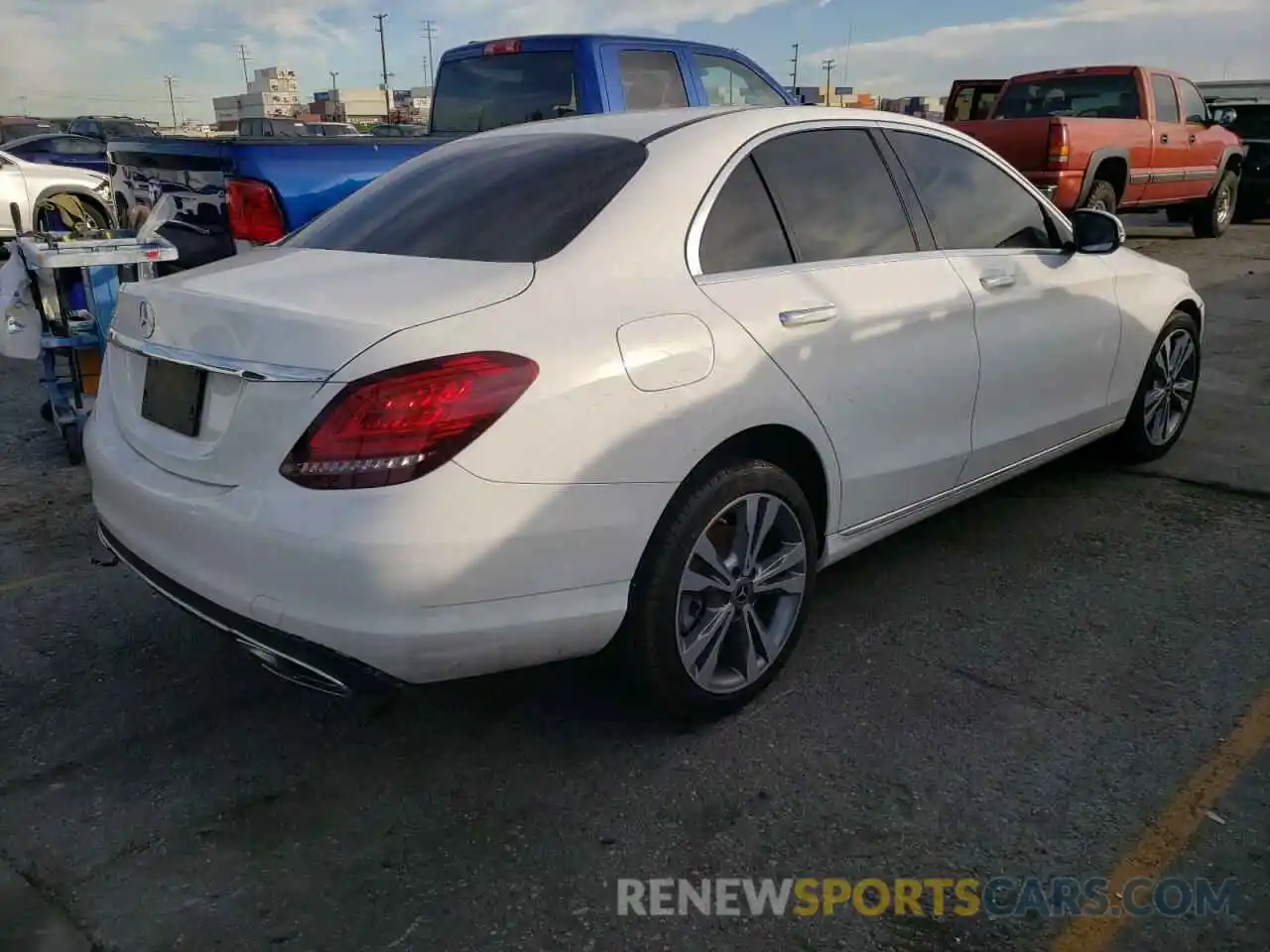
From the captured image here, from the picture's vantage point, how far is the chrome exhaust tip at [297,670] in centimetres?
240

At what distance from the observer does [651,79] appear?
6.73 meters

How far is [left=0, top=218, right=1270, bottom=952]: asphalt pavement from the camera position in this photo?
2295 mm

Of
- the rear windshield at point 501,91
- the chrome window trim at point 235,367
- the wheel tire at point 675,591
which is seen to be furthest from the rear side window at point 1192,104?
the chrome window trim at point 235,367

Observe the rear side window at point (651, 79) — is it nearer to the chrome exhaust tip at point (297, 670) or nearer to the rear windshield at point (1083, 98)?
the chrome exhaust tip at point (297, 670)

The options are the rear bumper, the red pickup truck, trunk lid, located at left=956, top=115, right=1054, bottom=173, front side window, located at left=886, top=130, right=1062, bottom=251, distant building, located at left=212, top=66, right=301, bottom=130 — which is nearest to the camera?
the rear bumper

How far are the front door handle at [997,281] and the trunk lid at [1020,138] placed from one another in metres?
7.33

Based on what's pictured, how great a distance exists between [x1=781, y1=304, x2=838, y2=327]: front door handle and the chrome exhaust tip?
4.88 ft

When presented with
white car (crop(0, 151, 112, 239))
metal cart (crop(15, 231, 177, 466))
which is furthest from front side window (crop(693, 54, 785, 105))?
white car (crop(0, 151, 112, 239))

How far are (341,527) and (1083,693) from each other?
2.17 metres

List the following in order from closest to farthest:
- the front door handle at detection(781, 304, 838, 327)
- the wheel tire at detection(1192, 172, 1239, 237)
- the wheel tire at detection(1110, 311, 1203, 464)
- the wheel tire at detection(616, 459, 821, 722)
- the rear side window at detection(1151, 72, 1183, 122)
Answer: the wheel tire at detection(616, 459, 821, 722) < the front door handle at detection(781, 304, 838, 327) < the wheel tire at detection(1110, 311, 1203, 464) < the rear side window at detection(1151, 72, 1183, 122) < the wheel tire at detection(1192, 172, 1239, 237)

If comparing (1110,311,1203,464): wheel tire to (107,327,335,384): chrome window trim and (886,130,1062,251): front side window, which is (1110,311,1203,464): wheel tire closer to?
(886,130,1062,251): front side window

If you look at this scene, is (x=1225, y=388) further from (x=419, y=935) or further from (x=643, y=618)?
(x=419, y=935)

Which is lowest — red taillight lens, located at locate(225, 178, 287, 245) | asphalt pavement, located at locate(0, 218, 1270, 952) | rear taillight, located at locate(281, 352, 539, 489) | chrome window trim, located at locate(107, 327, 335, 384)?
asphalt pavement, located at locate(0, 218, 1270, 952)

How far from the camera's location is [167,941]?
2238mm
